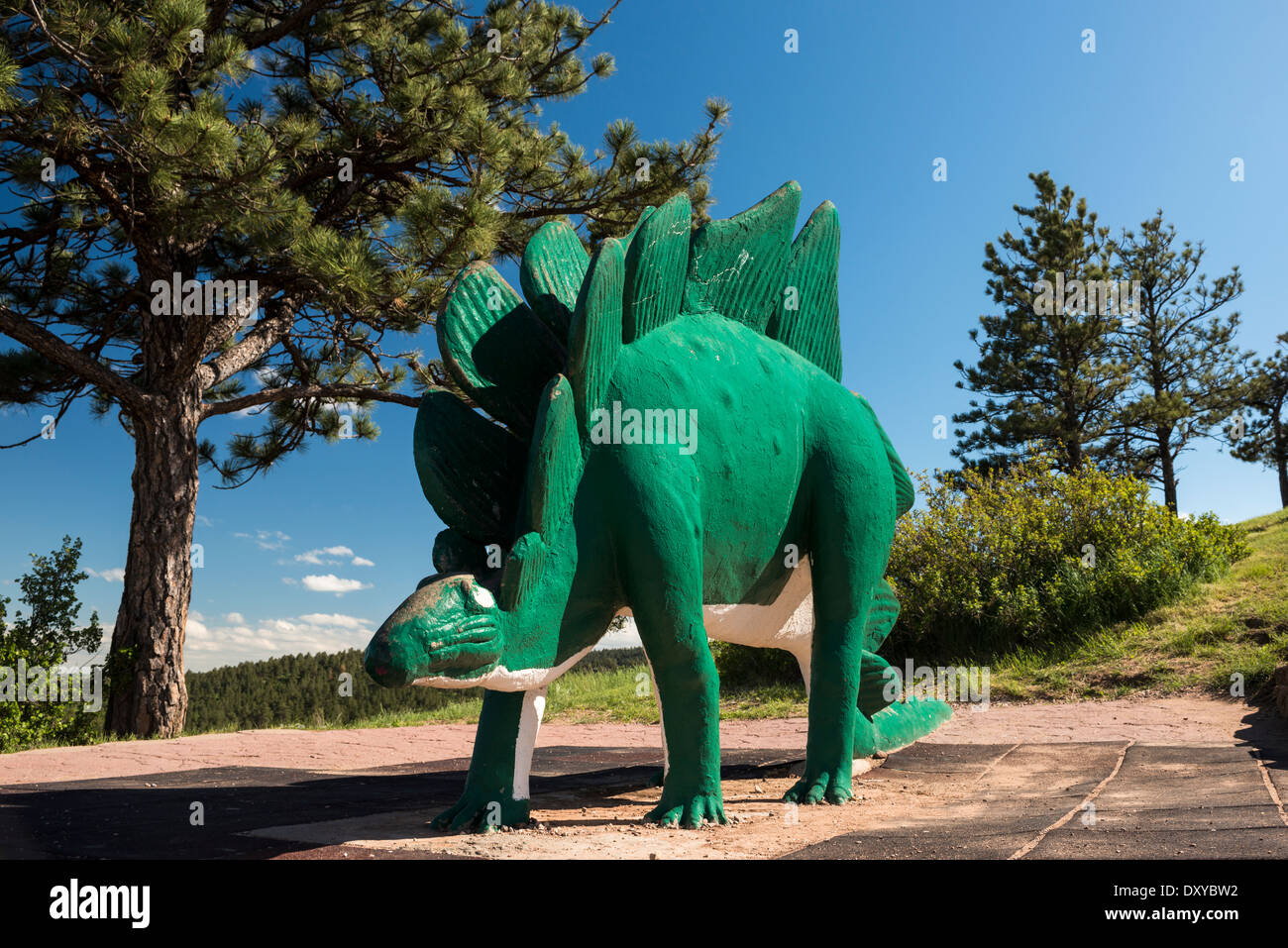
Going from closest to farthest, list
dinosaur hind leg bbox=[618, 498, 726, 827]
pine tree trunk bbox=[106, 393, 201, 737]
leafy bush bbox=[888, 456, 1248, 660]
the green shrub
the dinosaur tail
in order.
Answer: dinosaur hind leg bbox=[618, 498, 726, 827]
the dinosaur tail
pine tree trunk bbox=[106, 393, 201, 737]
leafy bush bbox=[888, 456, 1248, 660]
the green shrub

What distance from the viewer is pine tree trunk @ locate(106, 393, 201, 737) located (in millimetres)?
9273

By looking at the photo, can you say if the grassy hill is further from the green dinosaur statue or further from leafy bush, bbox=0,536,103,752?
the green dinosaur statue

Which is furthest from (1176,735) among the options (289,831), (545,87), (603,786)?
(545,87)

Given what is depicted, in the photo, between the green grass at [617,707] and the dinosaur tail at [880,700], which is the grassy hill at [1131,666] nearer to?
the green grass at [617,707]

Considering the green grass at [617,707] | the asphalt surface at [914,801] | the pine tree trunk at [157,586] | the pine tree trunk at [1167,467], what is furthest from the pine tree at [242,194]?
the pine tree trunk at [1167,467]

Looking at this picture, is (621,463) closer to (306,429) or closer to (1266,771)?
(1266,771)

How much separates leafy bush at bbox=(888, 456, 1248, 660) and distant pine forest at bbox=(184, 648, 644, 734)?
4.62 m

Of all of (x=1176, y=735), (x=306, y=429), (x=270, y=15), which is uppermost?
(x=270, y=15)

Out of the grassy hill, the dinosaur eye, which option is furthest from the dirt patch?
the grassy hill

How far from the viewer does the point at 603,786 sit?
465 centimetres

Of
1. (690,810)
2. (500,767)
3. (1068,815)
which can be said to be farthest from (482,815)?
(1068,815)

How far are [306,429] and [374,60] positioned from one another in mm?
5066

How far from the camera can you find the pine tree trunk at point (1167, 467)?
22.7 m

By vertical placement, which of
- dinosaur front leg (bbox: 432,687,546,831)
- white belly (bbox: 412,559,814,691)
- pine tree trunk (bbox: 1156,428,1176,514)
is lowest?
dinosaur front leg (bbox: 432,687,546,831)
